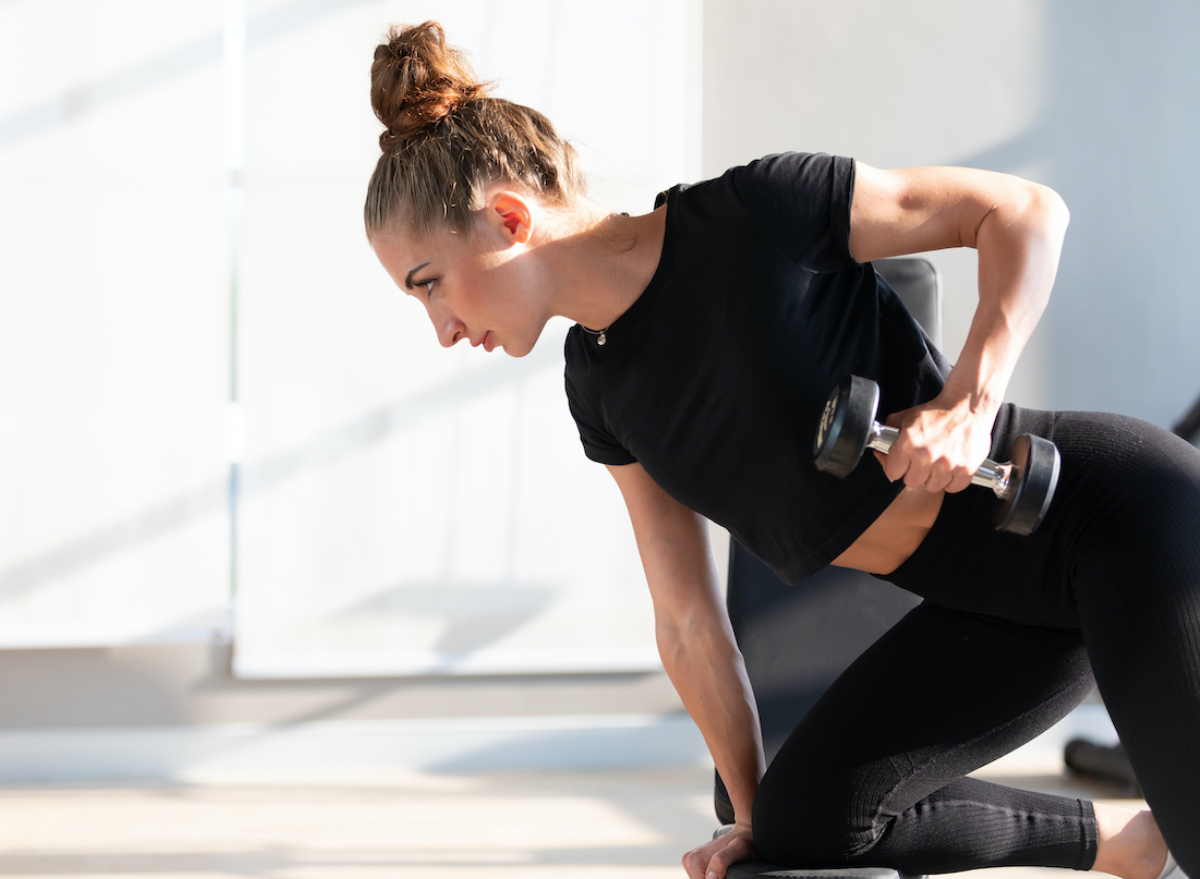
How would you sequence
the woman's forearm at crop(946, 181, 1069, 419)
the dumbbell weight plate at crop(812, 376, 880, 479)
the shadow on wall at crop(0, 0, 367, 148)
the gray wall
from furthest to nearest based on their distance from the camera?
1. the gray wall
2. the shadow on wall at crop(0, 0, 367, 148)
3. the woman's forearm at crop(946, 181, 1069, 419)
4. the dumbbell weight plate at crop(812, 376, 880, 479)

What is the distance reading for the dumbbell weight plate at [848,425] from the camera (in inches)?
30.9

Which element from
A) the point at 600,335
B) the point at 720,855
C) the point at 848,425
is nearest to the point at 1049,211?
the point at 848,425

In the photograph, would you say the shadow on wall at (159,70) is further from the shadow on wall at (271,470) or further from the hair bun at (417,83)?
the hair bun at (417,83)

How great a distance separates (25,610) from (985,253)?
228 cm

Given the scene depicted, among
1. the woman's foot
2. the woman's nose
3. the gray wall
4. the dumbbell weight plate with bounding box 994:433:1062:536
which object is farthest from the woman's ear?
the gray wall

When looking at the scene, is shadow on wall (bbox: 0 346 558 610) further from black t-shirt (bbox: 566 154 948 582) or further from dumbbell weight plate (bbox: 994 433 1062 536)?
dumbbell weight plate (bbox: 994 433 1062 536)

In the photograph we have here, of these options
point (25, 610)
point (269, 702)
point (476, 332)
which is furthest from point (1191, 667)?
point (25, 610)

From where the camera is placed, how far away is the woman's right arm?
3.94 ft

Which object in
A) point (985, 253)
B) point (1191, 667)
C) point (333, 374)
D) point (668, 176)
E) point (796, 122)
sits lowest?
point (1191, 667)

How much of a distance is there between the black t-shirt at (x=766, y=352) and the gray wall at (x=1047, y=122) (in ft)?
4.91

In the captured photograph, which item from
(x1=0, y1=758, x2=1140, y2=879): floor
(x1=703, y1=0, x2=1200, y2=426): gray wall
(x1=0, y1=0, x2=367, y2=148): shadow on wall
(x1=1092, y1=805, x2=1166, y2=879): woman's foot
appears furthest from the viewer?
(x1=703, y1=0, x2=1200, y2=426): gray wall

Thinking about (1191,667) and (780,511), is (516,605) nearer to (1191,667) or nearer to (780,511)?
(780,511)

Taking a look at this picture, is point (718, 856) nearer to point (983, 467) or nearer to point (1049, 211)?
point (983, 467)

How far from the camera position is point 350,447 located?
2334 millimetres
